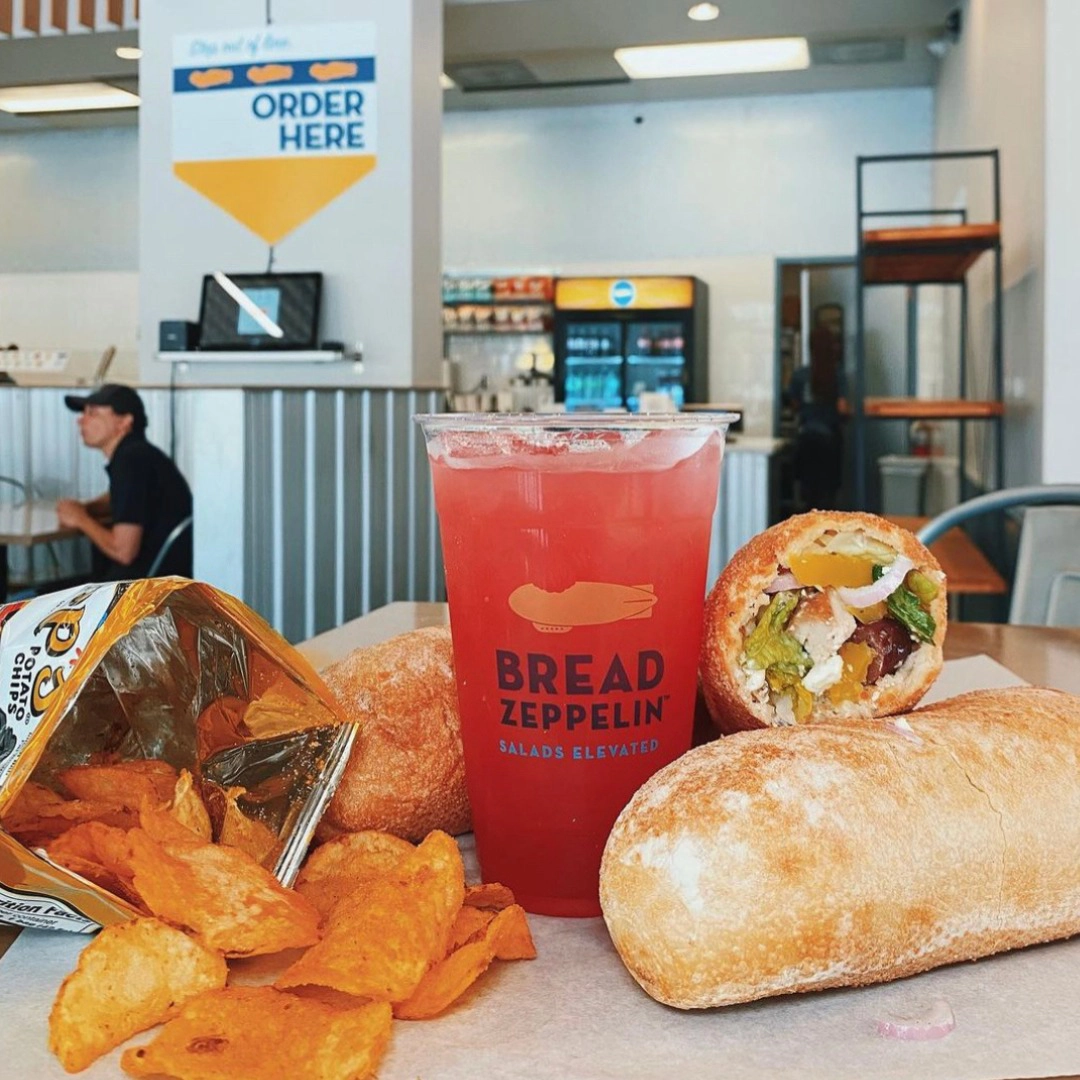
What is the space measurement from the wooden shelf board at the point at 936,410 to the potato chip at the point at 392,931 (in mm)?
4362

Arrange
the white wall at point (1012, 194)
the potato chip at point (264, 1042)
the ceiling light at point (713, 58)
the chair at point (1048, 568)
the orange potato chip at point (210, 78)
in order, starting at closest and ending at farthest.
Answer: the potato chip at point (264, 1042) → the chair at point (1048, 568) → the white wall at point (1012, 194) → the orange potato chip at point (210, 78) → the ceiling light at point (713, 58)

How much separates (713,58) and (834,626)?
8193mm

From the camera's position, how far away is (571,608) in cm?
62

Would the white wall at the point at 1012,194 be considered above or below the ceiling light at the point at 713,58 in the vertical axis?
below

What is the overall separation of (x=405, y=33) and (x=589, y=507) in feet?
15.5

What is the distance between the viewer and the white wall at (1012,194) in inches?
168

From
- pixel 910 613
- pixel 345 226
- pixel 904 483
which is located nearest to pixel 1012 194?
pixel 345 226

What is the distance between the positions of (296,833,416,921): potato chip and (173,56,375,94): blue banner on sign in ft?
15.5

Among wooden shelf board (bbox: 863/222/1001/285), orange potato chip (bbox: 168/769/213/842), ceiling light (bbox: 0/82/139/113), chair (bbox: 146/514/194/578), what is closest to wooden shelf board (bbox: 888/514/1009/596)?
wooden shelf board (bbox: 863/222/1001/285)

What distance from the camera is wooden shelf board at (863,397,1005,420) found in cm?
463

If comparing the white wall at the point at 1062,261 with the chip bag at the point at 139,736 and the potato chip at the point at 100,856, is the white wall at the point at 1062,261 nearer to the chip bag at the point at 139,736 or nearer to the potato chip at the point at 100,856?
the chip bag at the point at 139,736

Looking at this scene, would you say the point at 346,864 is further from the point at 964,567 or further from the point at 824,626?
the point at 964,567

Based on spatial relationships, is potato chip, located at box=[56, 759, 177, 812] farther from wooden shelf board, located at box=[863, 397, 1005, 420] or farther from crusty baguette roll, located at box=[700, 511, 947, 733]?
wooden shelf board, located at box=[863, 397, 1005, 420]

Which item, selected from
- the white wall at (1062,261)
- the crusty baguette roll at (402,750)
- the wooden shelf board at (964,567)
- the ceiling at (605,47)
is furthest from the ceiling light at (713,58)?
the crusty baguette roll at (402,750)
